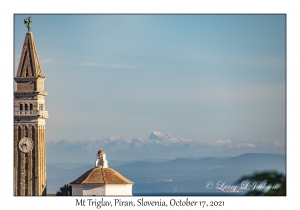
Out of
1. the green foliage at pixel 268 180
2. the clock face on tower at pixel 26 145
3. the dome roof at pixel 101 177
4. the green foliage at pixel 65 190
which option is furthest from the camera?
the green foliage at pixel 65 190

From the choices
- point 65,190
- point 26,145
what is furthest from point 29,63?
point 65,190

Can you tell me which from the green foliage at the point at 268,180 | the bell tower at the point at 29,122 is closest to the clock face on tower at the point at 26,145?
the bell tower at the point at 29,122

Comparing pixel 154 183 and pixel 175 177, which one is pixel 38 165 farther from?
pixel 175 177

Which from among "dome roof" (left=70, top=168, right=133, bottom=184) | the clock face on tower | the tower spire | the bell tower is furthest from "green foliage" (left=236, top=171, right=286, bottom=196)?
the tower spire

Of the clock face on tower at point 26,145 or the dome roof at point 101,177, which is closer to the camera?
the clock face on tower at point 26,145

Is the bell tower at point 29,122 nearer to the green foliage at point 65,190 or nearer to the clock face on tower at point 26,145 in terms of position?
the clock face on tower at point 26,145

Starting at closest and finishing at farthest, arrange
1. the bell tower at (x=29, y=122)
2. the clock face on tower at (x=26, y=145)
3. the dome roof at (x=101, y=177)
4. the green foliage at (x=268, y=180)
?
the green foliage at (x=268, y=180) → the bell tower at (x=29, y=122) → the clock face on tower at (x=26, y=145) → the dome roof at (x=101, y=177)

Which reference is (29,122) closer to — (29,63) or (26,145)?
(26,145)

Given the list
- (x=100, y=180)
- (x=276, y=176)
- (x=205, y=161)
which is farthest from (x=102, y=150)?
(x=276, y=176)
